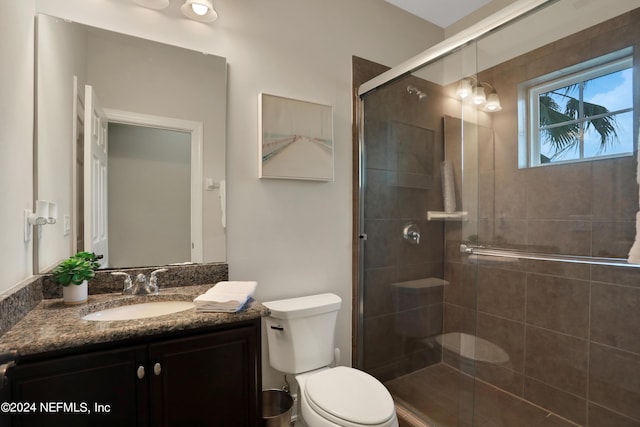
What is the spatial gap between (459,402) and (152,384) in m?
1.74

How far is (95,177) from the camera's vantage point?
1508 millimetres

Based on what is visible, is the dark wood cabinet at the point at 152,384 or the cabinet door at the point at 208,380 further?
the cabinet door at the point at 208,380

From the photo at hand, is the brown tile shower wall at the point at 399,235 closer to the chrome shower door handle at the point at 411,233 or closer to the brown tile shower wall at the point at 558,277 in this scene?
the chrome shower door handle at the point at 411,233

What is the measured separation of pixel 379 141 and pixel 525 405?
1958 millimetres

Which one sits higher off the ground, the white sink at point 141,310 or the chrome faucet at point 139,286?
the chrome faucet at point 139,286

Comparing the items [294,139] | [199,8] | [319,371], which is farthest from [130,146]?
[319,371]

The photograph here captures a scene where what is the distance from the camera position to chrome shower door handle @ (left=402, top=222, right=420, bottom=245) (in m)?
2.20

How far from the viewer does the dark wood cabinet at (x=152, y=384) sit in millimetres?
967

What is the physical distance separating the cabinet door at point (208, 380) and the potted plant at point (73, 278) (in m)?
0.49

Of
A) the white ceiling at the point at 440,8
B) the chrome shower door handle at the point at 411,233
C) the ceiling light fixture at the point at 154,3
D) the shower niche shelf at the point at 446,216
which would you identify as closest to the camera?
the ceiling light fixture at the point at 154,3

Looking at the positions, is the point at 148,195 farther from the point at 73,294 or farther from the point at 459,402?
the point at 459,402

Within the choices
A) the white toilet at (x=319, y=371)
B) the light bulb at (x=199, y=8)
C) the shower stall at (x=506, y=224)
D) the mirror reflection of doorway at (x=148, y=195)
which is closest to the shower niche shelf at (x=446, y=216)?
the shower stall at (x=506, y=224)

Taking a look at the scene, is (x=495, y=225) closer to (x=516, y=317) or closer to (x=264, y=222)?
(x=516, y=317)

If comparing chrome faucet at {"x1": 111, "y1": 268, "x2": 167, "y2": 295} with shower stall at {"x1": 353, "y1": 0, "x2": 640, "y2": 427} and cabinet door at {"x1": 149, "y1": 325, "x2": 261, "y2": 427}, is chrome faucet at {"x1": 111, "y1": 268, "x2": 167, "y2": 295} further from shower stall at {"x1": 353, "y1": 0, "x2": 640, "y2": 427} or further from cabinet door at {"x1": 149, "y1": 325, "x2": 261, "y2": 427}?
shower stall at {"x1": 353, "y1": 0, "x2": 640, "y2": 427}
